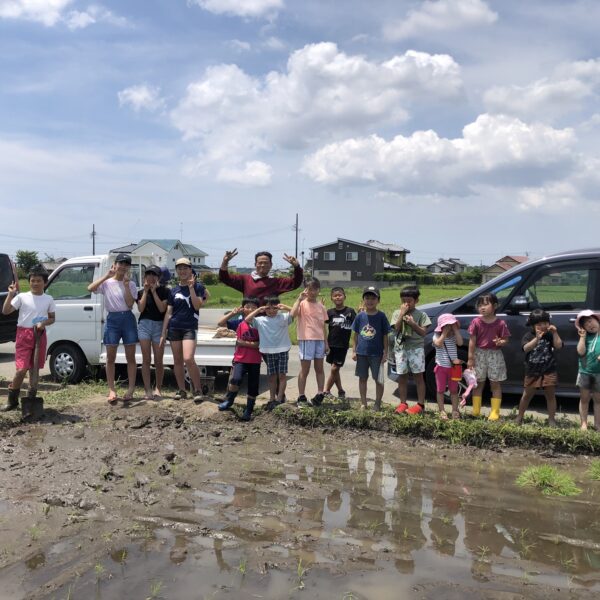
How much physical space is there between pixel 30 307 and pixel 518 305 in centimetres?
613

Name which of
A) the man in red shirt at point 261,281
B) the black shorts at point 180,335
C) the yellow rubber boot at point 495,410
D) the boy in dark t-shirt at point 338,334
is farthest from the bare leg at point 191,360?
the yellow rubber boot at point 495,410

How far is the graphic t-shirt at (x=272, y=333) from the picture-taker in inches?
272

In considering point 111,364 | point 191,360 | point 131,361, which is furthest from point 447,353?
point 111,364

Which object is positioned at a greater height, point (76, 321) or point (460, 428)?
point (76, 321)

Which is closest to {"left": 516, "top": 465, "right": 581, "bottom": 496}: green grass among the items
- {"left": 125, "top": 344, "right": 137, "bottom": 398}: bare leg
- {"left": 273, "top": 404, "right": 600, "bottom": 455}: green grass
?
{"left": 273, "top": 404, "right": 600, "bottom": 455}: green grass

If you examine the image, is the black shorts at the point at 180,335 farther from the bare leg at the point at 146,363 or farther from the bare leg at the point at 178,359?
the bare leg at the point at 146,363

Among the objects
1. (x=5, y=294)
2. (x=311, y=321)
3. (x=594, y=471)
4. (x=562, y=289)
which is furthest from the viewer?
(x=5, y=294)

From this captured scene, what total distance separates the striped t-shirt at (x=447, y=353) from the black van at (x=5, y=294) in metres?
8.70

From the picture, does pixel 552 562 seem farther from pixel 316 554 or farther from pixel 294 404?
pixel 294 404

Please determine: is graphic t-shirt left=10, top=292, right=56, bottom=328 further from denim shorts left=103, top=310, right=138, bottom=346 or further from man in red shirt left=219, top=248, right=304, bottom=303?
man in red shirt left=219, top=248, right=304, bottom=303

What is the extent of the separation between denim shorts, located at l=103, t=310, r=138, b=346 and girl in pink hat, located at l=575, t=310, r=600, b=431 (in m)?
5.34

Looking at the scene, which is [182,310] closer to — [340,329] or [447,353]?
[340,329]

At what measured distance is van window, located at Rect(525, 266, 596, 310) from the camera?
7.35 meters

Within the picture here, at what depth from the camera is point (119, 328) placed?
750cm
